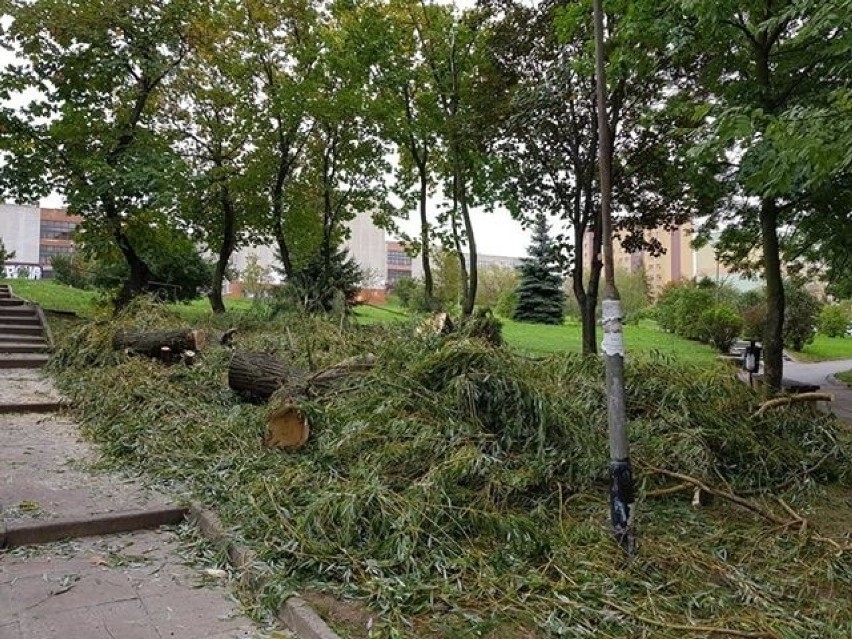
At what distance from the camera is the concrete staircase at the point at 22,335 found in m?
8.41

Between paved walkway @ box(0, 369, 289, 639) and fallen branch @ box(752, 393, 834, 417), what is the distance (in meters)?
4.35

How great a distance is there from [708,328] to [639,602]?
61.4 feet

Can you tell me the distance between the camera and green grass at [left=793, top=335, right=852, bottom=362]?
20.7 meters

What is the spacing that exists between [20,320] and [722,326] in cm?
1869

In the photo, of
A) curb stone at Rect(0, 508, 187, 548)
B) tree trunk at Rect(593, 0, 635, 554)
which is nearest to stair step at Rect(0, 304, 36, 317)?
curb stone at Rect(0, 508, 187, 548)

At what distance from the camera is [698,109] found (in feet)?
18.4

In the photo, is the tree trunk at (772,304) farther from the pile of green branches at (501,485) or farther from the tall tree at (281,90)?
the tall tree at (281,90)

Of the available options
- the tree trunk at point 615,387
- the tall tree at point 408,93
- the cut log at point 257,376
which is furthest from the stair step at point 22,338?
the tree trunk at point 615,387

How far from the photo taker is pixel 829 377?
48.1ft

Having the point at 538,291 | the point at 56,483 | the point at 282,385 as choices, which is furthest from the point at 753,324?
the point at 56,483

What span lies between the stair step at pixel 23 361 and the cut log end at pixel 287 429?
5645 millimetres

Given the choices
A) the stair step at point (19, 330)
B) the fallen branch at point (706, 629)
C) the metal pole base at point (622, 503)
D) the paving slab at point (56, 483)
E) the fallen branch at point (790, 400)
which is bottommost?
the fallen branch at point (706, 629)

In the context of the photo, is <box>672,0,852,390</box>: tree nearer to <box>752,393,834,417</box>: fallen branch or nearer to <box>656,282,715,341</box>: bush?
<box>752,393,834,417</box>: fallen branch

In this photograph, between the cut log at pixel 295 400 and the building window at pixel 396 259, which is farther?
the building window at pixel 396 259
